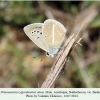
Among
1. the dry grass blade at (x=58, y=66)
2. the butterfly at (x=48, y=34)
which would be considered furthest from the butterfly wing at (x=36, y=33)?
the dry grass blade at (x=58, y=66)

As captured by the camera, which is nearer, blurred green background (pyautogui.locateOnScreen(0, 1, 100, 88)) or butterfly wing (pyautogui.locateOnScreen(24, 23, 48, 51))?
butterfly wing (pyautogui.locateOnScreen(24, 23, 48, 51))

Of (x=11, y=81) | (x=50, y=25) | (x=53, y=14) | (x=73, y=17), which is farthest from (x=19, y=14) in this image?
(x=50, y=25)

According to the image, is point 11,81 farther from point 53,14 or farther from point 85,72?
point 53,14

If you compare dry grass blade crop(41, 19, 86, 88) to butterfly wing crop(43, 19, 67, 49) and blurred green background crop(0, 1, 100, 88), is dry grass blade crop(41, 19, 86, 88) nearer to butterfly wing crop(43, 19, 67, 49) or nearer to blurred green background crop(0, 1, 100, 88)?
butterfly wing crop(43, 19, 67, 49)

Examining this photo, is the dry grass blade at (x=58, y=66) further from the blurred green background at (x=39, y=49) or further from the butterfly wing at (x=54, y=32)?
the blurred green background at (x=39, y=49)

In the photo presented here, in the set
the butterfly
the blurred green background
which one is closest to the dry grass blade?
the butterfly

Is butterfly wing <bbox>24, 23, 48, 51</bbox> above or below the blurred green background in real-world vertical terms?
above

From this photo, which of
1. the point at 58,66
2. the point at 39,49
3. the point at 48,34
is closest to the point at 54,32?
the point at 48,34
